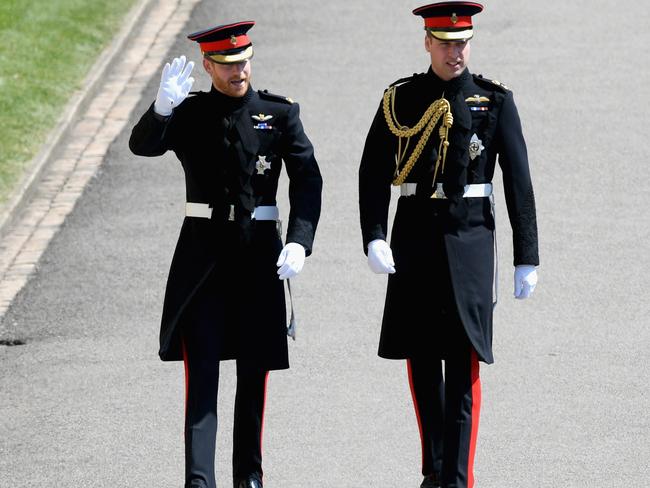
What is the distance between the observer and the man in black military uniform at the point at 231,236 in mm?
6973

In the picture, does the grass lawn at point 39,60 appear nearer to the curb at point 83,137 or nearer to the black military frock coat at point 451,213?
the curb at point 83,137

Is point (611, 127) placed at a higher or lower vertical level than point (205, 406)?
lower

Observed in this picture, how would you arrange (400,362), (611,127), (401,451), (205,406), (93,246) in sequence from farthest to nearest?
(611,127) < (93,246) < (400,362) < (401,451) < (205,406)

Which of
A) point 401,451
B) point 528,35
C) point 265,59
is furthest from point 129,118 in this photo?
point 401,451

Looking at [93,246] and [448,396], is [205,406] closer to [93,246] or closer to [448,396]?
[448,396]

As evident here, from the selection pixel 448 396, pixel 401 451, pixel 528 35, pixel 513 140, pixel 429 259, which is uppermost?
→ pixel 513 140

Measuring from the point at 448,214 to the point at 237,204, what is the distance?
2.89ft

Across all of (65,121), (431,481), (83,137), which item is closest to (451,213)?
(431,481)

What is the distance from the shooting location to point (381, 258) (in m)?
6.93

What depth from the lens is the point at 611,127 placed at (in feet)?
41.4

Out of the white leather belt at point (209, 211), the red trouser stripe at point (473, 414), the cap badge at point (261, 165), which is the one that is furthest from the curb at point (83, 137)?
the red trouser stripe at point (473, 414)

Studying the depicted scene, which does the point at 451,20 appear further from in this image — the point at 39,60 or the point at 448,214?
the point at 39,60

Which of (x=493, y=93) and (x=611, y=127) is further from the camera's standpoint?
(x=611, y=127)

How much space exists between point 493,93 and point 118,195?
5233mm
